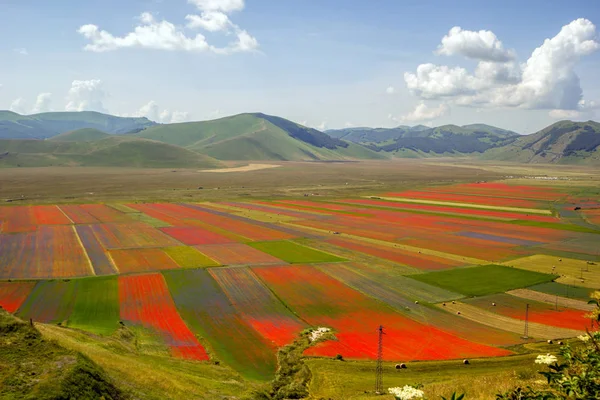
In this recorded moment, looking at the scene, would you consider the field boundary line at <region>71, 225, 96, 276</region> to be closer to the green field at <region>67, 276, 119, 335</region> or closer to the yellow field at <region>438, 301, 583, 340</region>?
the green field at <region>67, 276, 119, 335</region>

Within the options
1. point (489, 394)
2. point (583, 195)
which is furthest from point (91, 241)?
point (583, 195)

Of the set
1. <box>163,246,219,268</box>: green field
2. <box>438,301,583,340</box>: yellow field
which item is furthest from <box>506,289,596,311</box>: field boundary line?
<box>163,246,219,268</box>: green field

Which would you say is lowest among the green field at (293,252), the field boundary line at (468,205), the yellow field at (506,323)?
the yellow field at (506,323)

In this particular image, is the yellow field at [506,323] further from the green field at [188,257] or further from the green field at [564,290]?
the green field at [188,257]

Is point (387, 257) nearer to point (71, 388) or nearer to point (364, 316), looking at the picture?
point (364, 316)

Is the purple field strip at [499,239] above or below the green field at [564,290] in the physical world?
above

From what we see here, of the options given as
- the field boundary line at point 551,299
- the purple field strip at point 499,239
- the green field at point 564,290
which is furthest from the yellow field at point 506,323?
the purple field strip at point 499,239

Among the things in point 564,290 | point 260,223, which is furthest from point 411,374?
point 260,223
